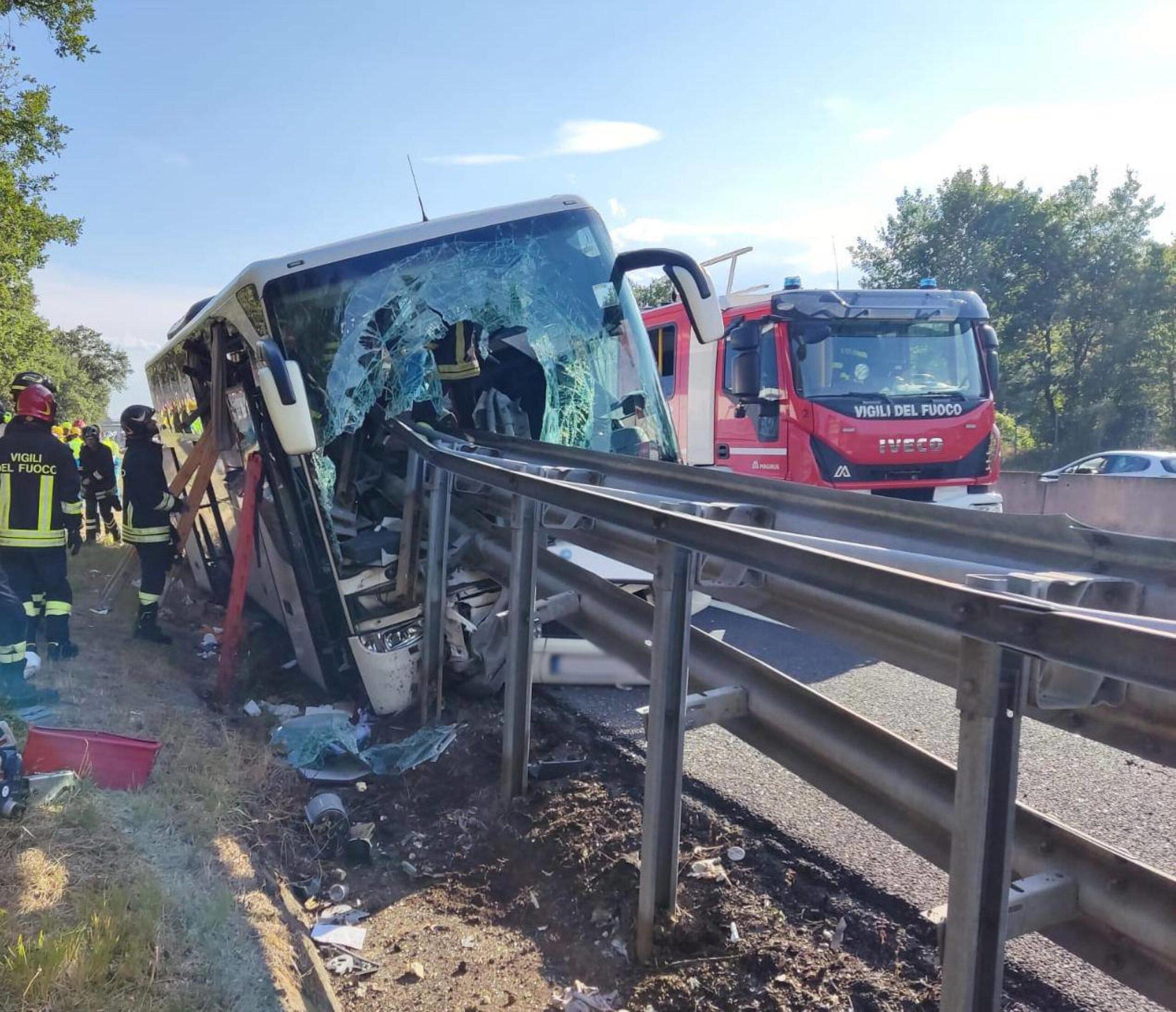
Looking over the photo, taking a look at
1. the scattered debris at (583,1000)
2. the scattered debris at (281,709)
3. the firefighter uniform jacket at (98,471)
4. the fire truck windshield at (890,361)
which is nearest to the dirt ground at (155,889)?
the scattered debris at (281,709)

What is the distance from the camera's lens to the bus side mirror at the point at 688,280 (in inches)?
206

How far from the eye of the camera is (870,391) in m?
8.00

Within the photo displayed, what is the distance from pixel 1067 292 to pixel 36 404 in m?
30.9

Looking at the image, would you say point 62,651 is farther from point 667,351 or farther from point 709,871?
point 667,351

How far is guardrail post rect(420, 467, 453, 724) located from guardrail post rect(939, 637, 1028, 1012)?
3.16 m

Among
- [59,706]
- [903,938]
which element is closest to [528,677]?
[903,938]

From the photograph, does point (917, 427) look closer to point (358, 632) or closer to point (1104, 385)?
point (358, 632)

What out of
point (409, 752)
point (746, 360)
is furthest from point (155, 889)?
point (746, 360)

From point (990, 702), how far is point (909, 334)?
23.7 ft

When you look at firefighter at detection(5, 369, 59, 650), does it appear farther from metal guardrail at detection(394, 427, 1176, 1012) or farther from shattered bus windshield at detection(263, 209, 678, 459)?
metal guardrail at detection(394, 427, 1176, 1012)

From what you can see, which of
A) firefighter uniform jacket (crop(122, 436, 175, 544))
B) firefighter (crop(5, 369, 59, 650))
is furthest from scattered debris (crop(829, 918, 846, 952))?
firefighter uniform jacket (crop(122, 436, 175, 544))

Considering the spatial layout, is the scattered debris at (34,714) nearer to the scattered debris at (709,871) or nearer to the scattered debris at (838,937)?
the scattered debris at (709,871)

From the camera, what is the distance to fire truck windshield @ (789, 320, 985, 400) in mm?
7941

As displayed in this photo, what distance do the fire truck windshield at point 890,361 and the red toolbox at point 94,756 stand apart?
5939 millimetres
